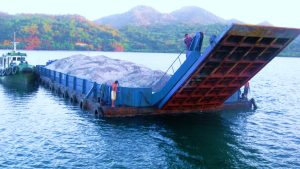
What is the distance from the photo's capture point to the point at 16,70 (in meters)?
40.8

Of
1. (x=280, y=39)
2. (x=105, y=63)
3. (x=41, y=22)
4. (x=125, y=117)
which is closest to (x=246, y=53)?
(x=280, y=39)

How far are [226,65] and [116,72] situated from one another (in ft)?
40.4

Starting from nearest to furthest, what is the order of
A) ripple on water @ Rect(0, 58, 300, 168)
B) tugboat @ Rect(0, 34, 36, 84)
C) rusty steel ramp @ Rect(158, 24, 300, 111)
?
ripple on water @ Rect(0, 58, 300, 168) < rusty steel ramp @ Rect(158, 24, 300, 111) < tugboat @ Rect(0, 34, 36, 84)

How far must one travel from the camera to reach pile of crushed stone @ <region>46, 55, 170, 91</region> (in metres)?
26.6

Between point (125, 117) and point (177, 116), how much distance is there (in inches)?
153

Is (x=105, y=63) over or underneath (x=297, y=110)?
over

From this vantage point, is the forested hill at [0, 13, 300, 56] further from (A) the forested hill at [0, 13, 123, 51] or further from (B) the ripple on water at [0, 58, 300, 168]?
(B) the ripple on water at [0, 58, 300, 168]

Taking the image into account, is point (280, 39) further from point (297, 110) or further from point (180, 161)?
point (297, 110)

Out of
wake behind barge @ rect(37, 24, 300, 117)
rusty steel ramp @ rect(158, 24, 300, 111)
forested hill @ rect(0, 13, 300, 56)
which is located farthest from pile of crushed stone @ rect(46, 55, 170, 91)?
forested hill @ rect(0, 13, 300, 56)

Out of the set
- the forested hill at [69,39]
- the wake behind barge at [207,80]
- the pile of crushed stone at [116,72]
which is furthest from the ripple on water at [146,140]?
the forested hill at [69,39]

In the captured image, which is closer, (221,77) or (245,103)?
(221,77)

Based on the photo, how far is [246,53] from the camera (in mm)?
19375

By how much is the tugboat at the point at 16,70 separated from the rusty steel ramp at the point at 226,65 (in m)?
23.2

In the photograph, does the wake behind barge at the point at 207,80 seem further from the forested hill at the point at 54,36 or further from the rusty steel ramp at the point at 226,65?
the forested hill at the point at 54,36
